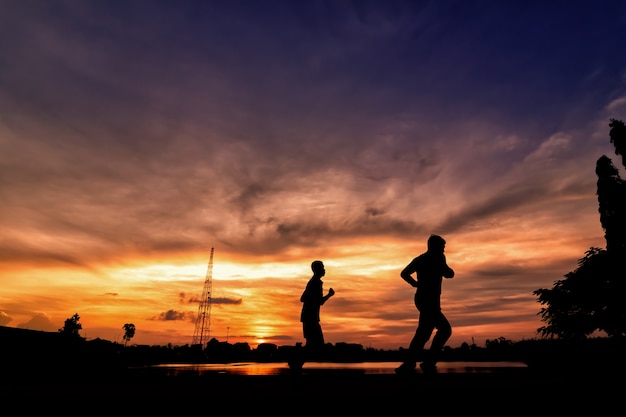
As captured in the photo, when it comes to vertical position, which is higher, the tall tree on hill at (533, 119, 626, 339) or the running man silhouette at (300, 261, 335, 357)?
the tall tree on hill at (533, 119, 626, 339)

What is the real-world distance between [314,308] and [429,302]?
10.1 feet

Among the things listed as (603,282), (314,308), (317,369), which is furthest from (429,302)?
(603,282)

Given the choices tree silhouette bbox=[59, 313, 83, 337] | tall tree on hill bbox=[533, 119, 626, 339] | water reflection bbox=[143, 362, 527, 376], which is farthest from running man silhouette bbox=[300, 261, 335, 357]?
tree silhouette bbox=[59, 313, 83, 337]

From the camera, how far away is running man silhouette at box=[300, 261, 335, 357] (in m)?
9.19

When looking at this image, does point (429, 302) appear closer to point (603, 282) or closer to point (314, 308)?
point (314, 308)

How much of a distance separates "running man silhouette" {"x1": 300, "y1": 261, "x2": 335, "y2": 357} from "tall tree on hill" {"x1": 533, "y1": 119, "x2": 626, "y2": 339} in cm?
3660

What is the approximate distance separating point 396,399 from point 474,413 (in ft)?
2.62

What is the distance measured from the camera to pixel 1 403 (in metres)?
3.62

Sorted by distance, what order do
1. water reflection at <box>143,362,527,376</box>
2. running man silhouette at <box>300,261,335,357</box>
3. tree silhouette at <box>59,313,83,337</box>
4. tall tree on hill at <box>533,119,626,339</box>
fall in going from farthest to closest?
1. tree silhouette at <box>59,313,83,337</box>
2. tall tree on hill at <box>533,119,626,339</box>
3. water reflection at <box>143,362,527,376</box>
4. running man silhouette at <box>300,261,335,357</box>

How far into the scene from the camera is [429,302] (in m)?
7.26

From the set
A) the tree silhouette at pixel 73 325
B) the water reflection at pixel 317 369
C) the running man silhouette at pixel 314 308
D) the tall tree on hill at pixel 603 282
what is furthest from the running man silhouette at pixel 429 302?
the tree silhouette at pixel 73 325

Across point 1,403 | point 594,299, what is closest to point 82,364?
point 1,403

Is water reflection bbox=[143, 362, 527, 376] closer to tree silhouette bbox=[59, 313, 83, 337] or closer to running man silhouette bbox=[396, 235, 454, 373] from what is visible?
running man silhouette bbox=[396, 235, 454, 373]

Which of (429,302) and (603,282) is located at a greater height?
(603,282)
